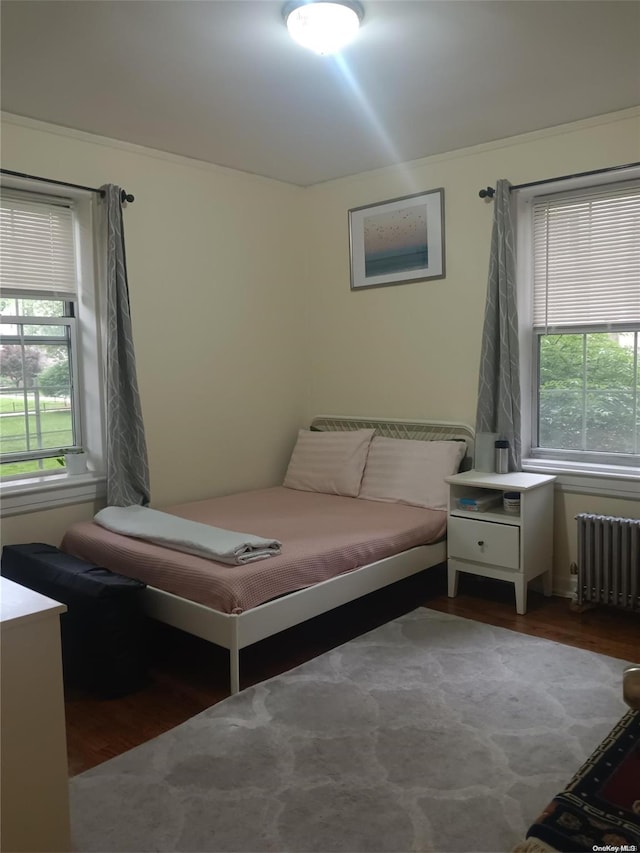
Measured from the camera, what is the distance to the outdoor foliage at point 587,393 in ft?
11.9

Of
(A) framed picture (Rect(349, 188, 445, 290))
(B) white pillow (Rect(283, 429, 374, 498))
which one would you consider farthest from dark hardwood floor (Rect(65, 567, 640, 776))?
(A) framed picture (Rect(349, 188, 445, 290))

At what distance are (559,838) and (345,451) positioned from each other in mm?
2922

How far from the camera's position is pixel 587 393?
3.73 m

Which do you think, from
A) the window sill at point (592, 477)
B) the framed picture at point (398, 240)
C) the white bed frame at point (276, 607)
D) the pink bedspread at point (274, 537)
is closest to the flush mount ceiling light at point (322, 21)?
the framed picture at point (398, 240)

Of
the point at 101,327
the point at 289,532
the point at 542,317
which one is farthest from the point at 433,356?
the point at 101,327

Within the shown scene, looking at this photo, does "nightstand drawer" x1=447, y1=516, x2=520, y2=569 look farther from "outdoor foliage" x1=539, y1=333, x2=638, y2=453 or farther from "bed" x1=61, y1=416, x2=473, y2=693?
"outdoor foliage" x1=539, y1=333, x2=638, y2=453

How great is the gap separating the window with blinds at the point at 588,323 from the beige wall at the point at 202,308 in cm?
169

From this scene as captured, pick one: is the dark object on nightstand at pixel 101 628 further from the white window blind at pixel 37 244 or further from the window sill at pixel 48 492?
the white window blind at pixel 37 244

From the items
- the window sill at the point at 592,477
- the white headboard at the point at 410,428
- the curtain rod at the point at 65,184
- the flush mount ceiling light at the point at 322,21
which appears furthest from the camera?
the white headboard at the point at 410,428

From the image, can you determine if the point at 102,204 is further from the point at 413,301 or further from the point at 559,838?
the point at 559,838

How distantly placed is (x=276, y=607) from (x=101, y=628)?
68 cm

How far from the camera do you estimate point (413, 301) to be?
426 cm

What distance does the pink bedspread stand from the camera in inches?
105

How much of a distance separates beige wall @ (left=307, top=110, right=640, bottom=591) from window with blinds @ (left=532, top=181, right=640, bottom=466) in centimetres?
24
